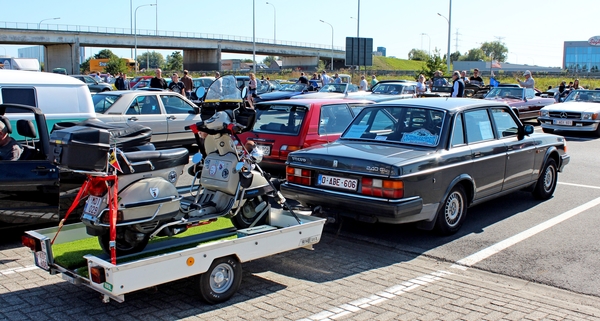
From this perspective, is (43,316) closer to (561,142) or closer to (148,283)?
(148,283)

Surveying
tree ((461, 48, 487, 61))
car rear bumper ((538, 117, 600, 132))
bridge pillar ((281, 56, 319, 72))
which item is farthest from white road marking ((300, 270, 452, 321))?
tree ((461, 48, 487, 61))

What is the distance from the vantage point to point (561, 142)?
30.9ft

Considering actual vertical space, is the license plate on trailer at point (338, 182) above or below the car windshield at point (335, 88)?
below

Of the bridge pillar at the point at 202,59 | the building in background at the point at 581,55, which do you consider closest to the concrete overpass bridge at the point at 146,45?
the bridge pillar at the point at 202,59

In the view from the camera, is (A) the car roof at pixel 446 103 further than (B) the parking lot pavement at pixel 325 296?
Yes

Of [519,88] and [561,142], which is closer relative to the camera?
[561,142]

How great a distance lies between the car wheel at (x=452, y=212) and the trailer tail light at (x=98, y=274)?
399cm

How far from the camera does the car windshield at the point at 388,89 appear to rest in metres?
22.7

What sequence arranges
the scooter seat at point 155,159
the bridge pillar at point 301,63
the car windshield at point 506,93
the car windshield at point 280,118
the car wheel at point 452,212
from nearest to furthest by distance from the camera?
the scooter seat at point 155,159
the car wheel at point 452,212
the car windshield at point 280,118
the car windshield at point 506,93
the bridge pillar at point 301,63

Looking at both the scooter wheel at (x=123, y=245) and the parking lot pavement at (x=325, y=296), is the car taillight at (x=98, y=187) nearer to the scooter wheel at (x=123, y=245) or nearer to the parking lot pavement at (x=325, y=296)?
the scooter wheel at (x=123, y=245)

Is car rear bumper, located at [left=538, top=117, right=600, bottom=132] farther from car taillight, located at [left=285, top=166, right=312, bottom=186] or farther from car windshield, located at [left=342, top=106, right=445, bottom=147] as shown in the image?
car taillight, located at [left=285, top=166, right=312, bottom=186]

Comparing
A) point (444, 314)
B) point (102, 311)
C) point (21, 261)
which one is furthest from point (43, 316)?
point (444, 314)

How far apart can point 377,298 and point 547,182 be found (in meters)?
5.15

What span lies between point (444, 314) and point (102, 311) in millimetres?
2794
